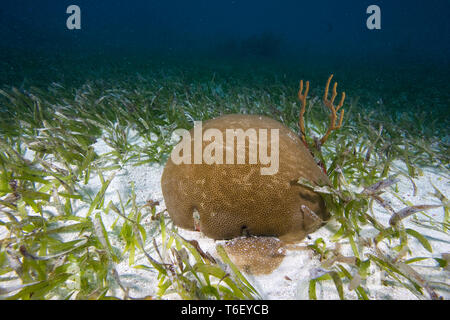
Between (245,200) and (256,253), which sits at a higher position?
(245,200)

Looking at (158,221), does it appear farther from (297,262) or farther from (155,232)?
(297,262)

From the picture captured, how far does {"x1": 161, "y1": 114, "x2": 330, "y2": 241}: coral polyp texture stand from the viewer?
1.81 meters

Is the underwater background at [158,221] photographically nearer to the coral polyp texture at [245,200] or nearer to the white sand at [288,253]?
the white sand at [288,253]

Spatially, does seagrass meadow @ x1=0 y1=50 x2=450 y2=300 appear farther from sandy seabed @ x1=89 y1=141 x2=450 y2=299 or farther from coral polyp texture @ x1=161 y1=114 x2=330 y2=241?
coral polyp texture @ x1=161 y1=114 x2=330 y2=241

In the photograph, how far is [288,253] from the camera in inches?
69.5

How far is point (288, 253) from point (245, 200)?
544 mm

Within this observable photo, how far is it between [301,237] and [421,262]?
2.95 feet

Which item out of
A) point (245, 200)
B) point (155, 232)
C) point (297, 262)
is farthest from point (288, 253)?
point (155, 232)

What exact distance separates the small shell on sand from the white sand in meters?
0.05

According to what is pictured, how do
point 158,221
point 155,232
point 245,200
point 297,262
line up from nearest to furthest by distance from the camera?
point 297,262 < point 245,200 < point 155,232 < point 158,221

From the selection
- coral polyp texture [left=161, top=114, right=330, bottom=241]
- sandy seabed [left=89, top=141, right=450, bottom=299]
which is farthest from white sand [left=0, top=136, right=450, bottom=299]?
coral polyp texture [left=161, top=114, right=330, bottom=241]

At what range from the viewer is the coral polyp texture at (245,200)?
5.93ft
